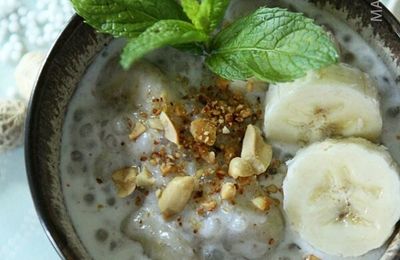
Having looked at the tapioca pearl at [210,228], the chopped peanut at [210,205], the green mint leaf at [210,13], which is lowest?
the tapioca pearl at [210,228]

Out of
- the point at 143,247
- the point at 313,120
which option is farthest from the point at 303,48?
the point at 143,247

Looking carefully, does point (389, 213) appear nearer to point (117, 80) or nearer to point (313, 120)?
point (313, 120)

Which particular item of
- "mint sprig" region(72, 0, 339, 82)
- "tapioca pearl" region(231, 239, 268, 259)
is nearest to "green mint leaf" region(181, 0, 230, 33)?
"mint sprig" region(72, 0, 339, 82)

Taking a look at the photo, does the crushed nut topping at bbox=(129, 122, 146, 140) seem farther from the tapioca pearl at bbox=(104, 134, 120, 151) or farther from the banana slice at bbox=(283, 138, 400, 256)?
the banana slice at bbox=(283, 138, 400, 256)

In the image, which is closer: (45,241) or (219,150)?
(219,150)

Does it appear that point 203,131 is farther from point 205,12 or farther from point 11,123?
point 11,123

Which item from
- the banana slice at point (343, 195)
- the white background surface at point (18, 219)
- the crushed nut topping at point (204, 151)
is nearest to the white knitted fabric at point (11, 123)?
the white background surface at point (18, 219)

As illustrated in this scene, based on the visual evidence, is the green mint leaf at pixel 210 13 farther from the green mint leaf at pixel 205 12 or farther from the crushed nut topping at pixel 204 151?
the crushed nut topping at pixel 204 151
